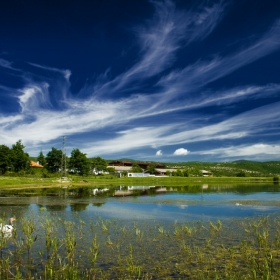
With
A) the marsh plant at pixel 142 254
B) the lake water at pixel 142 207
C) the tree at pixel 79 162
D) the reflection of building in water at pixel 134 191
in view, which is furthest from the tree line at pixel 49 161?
the marsh plant at pixel 142 254

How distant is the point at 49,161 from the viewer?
9950 centimetres

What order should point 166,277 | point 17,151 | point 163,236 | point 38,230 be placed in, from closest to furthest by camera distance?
point 166,277 < point 163,236 < point 38,230 < point 17,151

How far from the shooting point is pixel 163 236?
17.1 metres

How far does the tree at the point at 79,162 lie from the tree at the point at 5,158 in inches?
827

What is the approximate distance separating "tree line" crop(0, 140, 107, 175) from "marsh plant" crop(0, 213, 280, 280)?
68.2 m

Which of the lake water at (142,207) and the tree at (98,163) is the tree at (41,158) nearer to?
the tree at (98,163)

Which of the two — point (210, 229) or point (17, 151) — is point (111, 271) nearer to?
point (210, 229)

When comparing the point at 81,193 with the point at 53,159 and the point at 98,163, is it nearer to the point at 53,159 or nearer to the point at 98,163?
the point at 53,159

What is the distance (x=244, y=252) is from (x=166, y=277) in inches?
182

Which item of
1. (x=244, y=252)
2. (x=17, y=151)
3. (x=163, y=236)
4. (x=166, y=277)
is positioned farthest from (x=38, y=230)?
(x=17, y=151)

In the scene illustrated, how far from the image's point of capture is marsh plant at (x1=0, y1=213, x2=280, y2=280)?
34.8ft

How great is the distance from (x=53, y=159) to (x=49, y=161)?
1803mm

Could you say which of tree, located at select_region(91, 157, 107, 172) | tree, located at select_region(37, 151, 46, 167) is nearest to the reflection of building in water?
tree, located at select_region(91, 157, 107, 172)

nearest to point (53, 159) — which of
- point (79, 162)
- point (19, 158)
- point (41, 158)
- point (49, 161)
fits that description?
point (49, 161)
